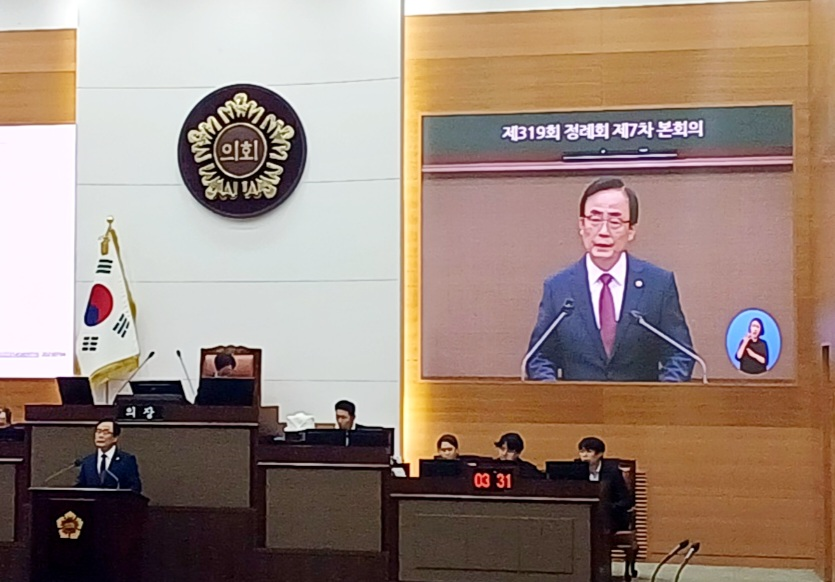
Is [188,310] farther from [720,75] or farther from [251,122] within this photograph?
[720,75]

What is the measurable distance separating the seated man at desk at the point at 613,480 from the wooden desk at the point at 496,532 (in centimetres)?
106

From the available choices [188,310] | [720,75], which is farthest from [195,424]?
[720,75]

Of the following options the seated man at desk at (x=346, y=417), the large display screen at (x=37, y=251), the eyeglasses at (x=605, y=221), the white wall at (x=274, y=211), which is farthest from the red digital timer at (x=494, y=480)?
the large display screen at (x=37, y=251)

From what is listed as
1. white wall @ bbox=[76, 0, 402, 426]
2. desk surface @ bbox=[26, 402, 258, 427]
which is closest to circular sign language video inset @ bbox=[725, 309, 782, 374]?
white wall @ bbox=[76, 0, 402, 426]

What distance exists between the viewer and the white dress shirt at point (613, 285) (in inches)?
397

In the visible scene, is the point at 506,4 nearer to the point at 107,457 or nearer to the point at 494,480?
the point at 494,480

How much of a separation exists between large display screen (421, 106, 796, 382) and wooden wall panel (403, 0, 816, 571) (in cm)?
13

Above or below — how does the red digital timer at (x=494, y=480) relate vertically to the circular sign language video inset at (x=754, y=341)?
below

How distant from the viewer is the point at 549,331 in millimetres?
10195

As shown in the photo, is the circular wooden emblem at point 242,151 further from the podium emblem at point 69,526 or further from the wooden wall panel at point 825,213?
the wooden wall panel at point 825,213

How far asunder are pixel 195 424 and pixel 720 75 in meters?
5.10

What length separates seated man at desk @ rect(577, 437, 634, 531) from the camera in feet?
26.9

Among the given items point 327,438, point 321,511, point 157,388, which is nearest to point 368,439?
point 327,438

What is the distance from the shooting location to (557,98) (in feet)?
33.8
